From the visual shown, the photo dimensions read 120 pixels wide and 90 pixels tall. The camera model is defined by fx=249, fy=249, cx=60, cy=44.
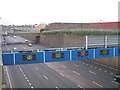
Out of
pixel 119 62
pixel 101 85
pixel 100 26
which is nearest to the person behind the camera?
pixel 101 85

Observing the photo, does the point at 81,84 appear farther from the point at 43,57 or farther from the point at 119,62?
the point at 119,62

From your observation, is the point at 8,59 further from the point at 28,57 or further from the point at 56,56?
the point at 56,56

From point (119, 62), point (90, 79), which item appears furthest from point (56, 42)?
→ point (90, 79)

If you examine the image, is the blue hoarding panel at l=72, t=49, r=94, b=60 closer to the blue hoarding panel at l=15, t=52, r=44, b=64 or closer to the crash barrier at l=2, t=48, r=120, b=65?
the crash barrier at l=2, t=48, r=120, b=65

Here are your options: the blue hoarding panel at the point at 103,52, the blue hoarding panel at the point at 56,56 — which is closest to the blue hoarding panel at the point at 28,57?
the blue hoarding panel at the point at 56,56

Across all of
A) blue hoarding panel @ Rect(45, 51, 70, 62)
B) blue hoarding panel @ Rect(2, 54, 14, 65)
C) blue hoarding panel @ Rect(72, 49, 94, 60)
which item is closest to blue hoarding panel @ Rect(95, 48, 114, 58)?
blue hoarding panel @ Rect(72, 49, 94, 60)

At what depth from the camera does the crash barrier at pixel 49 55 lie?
898 inches

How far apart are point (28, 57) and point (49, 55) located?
217cm

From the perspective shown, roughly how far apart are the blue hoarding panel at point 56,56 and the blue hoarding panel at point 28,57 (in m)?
0.62

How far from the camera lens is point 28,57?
23.5 m

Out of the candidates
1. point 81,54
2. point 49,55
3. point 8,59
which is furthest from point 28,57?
point 81,54

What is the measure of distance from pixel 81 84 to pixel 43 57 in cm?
846

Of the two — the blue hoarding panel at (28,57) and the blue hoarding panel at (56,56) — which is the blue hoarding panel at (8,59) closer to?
the blue hoarding panel at (28,57)

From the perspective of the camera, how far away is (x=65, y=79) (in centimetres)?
3400
